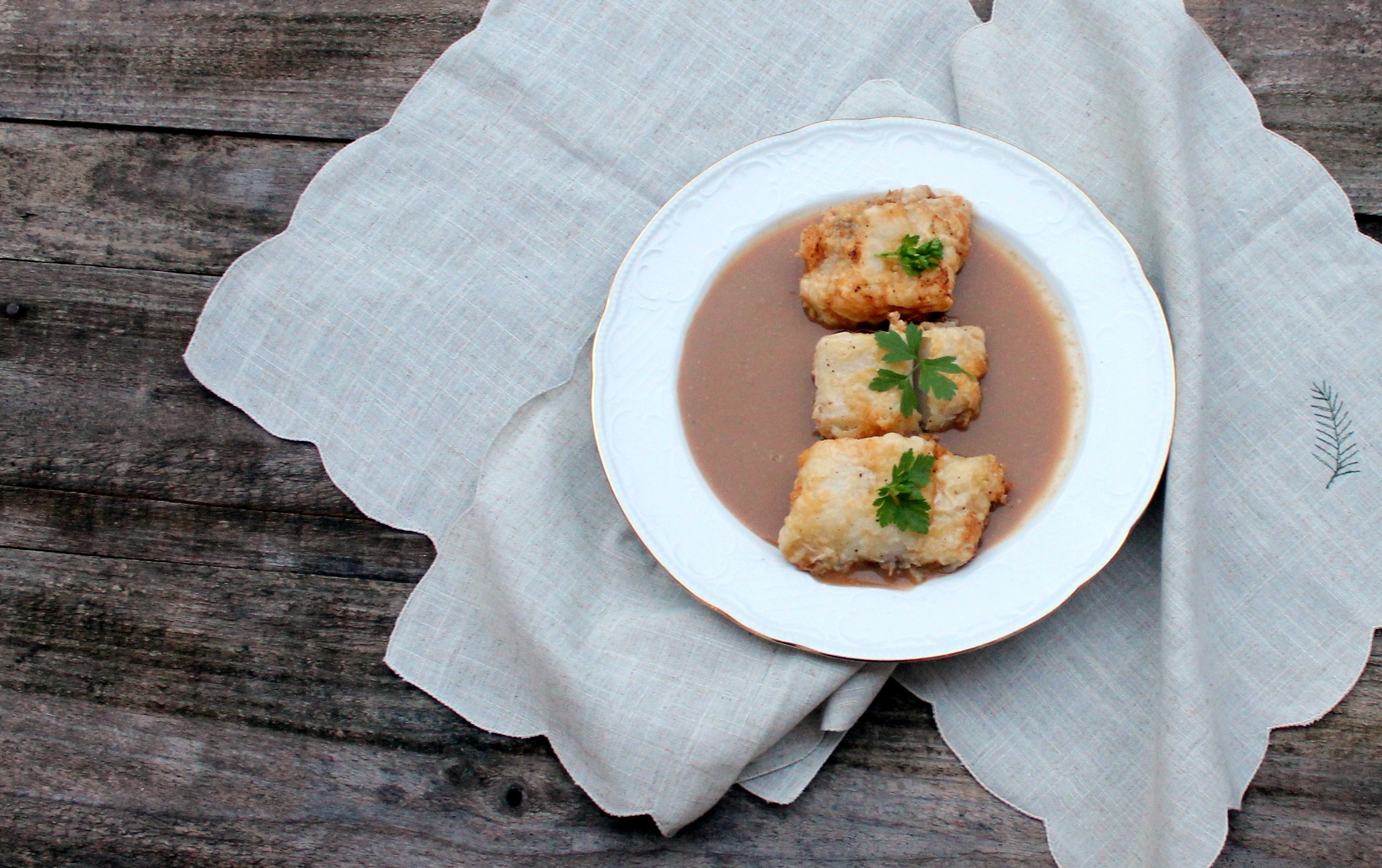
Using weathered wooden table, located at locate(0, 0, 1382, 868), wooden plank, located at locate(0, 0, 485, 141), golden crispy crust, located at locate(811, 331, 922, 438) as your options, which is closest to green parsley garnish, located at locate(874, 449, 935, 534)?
golden crispy crust, located at locate(811, 331, 922, 438)

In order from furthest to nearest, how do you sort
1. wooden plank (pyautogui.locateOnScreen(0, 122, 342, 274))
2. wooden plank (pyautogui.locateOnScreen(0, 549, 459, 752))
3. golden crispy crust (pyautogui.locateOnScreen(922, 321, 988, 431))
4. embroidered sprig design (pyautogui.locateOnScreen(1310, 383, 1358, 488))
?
wooden plank (pyautogui.locateOnScreen(0, 122, 342, 274))
wooden plank (pyautogui.locateOnScreen(0, 549, 459, 752))
embroidered sprig design (pyautogui.locateOnScreen(1310, 383, 1358, 488))
golden crispy crust (pyautogui.locateOnScreen(922, 321, 988, 431))

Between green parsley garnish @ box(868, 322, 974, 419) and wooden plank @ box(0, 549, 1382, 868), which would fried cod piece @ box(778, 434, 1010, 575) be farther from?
wooden plank @ box(0, 549, 1382, 868)

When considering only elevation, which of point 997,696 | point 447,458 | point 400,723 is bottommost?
point 400,723

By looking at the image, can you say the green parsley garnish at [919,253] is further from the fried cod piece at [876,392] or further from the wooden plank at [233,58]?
the wooden plank at [233,58]

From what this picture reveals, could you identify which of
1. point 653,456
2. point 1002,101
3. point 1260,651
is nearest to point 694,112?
point 1002,101

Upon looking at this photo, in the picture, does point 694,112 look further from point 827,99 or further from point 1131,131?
point 1131,131
